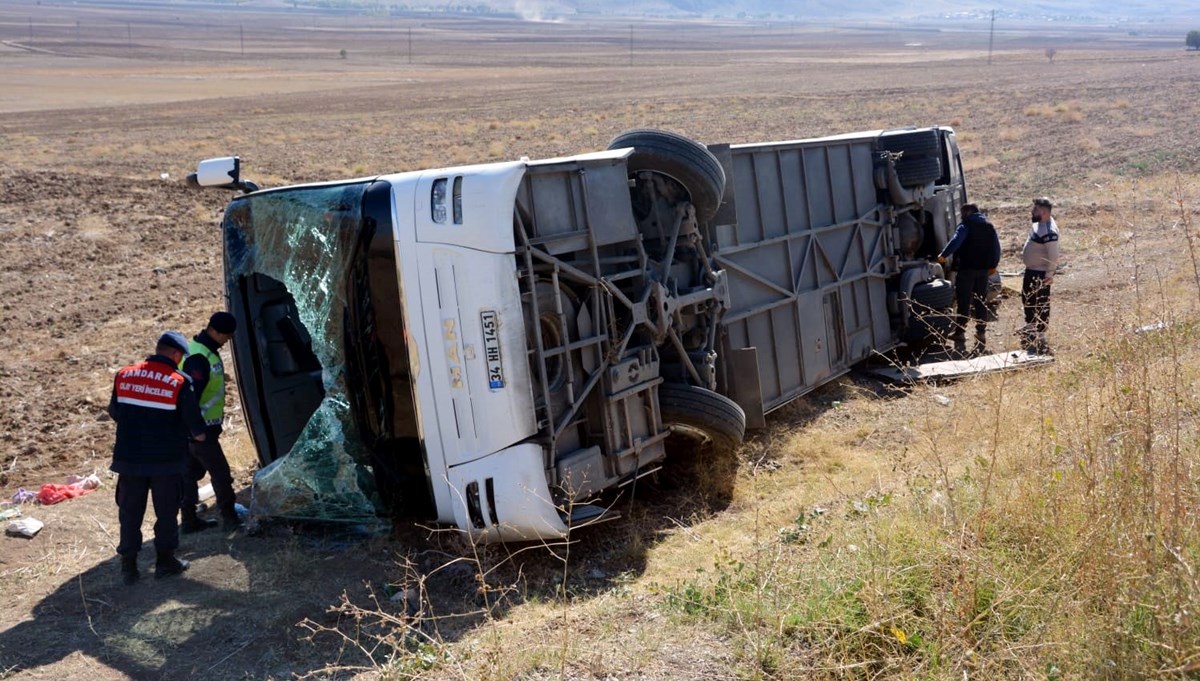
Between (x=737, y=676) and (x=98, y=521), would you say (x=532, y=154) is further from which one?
(x=737, y=676)

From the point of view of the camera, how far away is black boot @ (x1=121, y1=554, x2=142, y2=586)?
21.5 ft

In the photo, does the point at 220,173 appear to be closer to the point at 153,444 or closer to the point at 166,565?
the point at 153,444

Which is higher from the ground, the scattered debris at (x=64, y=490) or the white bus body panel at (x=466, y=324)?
the white bus body panel at (x=466, y=324)

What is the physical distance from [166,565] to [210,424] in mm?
1101

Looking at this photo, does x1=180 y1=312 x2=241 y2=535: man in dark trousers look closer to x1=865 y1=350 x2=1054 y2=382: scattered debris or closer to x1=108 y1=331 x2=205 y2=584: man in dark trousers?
x1=108 y1=331 x2=205 y2=584: man in dark trousers

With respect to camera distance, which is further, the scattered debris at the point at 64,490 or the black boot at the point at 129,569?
the scattered debris at the point at 64,490

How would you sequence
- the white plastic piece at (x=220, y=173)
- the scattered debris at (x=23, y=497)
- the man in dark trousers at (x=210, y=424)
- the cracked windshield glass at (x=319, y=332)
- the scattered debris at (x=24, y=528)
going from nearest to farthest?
the cracked windshield glass at (x=319, y=332) < the man in dark trousers at (x=210, y=424) < the scattered debris at (x=24, y=528) < the white plastic piece at (x=220, y=173) < the scattered debris at (x=23, y=497)

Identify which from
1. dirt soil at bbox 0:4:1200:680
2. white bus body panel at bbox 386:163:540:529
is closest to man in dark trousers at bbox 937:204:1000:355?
dirt soil at bbox 0:4:1200:680

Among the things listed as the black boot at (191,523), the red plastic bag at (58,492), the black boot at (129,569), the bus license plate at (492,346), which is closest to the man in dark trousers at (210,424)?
the black boot at (191,523)

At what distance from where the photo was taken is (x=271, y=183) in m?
25.5

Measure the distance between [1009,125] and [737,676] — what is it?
3561cm

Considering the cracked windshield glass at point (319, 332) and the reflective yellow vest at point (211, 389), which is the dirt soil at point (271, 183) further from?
the reflective yellow vest at point (211, 389)

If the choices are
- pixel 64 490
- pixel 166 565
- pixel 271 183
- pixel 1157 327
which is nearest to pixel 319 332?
pixel 166 565

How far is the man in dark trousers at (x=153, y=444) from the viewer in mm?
6504
